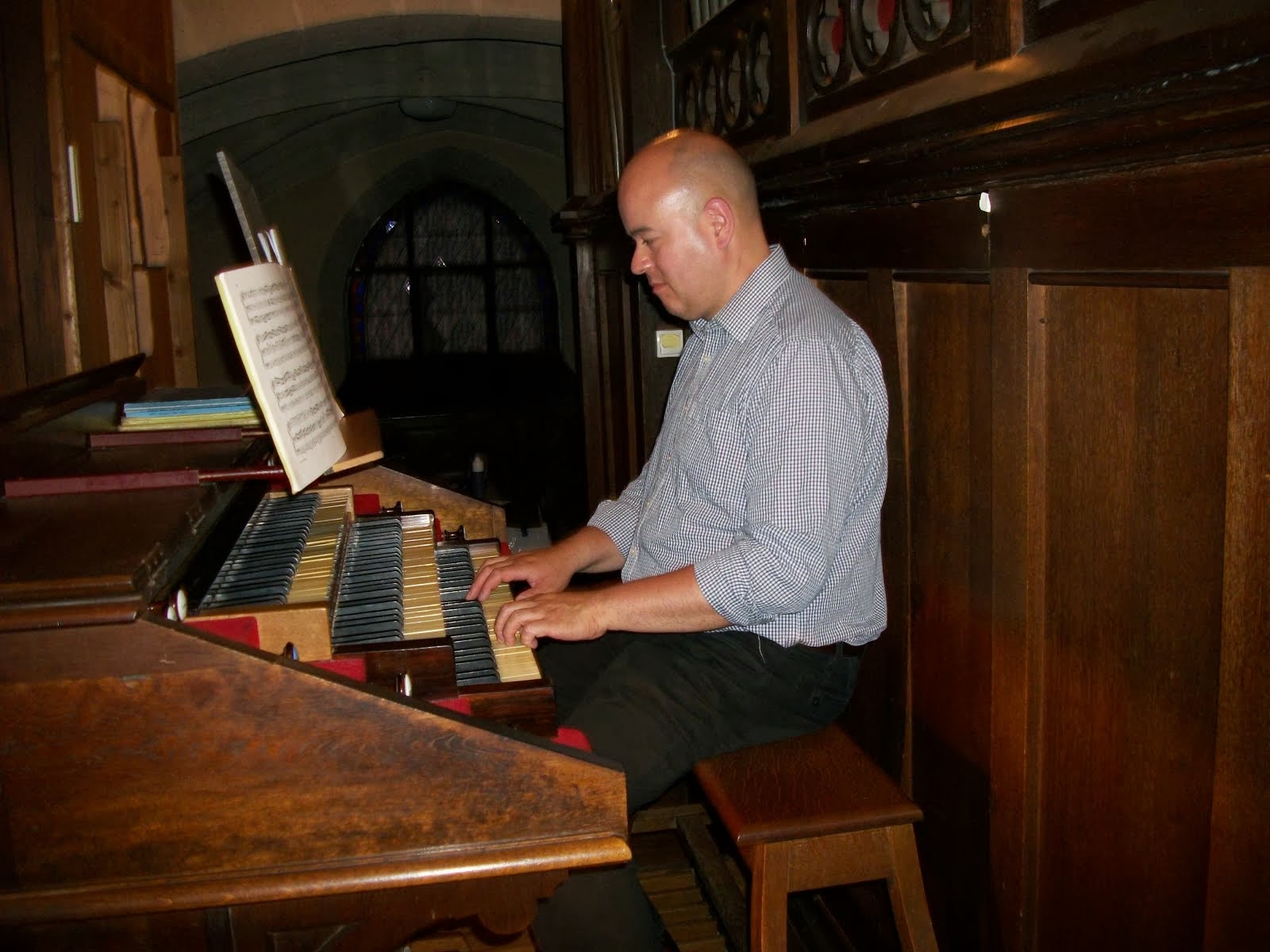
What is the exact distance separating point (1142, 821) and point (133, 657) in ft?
4.59

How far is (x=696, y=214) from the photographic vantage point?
2.39 metres

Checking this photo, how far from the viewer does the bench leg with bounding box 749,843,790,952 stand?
6.55 feet

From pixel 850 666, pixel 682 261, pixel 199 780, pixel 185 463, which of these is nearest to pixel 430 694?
pixel 199 780

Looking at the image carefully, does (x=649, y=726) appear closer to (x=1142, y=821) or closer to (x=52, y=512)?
(x=1142, y=821)

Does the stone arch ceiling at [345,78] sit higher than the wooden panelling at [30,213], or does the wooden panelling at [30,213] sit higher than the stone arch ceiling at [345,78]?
the stone arch ceiling at [345,78]

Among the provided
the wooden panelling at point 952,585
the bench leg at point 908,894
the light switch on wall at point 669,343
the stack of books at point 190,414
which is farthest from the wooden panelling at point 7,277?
the bench leg at point 908,894

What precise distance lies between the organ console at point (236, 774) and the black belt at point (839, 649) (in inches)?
28.6

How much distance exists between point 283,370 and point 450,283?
416 inches

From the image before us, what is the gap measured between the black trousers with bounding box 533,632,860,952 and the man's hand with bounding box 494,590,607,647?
0.58ft

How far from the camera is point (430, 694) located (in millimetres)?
1772

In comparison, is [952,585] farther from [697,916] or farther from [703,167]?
[697,916]

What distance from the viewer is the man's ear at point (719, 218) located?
7.82 ft

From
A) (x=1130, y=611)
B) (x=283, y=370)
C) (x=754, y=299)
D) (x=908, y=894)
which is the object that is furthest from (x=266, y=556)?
(x=1130, y=611)

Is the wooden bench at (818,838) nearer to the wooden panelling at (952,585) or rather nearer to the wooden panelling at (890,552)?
the wooden panelling at (952,585)
